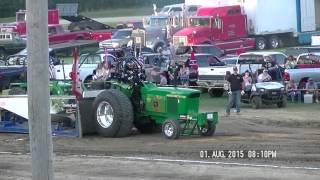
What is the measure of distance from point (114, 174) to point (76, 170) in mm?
949

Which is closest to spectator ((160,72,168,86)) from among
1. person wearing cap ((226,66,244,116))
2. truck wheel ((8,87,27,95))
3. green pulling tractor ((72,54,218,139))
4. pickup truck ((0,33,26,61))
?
person wearing cap ((226,66,244,116))

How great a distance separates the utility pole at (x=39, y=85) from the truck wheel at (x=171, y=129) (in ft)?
40.1

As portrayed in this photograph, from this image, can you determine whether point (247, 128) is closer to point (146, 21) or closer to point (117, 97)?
point (117, 97)

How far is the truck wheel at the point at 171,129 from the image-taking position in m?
16.7

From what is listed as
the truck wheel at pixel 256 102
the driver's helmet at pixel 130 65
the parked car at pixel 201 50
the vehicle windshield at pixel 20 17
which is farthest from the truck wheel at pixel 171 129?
the vehicle windshield at pixel 20 17

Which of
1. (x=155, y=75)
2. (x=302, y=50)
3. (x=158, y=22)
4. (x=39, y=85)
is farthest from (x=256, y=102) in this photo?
(x=158, y=22)

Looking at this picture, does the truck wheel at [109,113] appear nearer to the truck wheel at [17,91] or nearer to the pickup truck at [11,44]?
the truck wheel at [17,91]

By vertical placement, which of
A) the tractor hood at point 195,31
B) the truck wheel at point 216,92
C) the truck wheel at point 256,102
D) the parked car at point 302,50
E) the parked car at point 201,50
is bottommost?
the truck wheel at point 256,102

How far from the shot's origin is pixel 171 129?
662 inches

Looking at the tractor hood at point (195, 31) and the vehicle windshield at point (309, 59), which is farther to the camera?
the tractor hood at point (195, 31)

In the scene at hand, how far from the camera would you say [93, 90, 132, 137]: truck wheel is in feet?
55.8

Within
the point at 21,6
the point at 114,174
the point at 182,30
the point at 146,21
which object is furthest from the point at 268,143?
the point at 21,6

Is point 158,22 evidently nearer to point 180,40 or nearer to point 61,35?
point 180,40

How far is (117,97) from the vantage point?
17.0 meters
